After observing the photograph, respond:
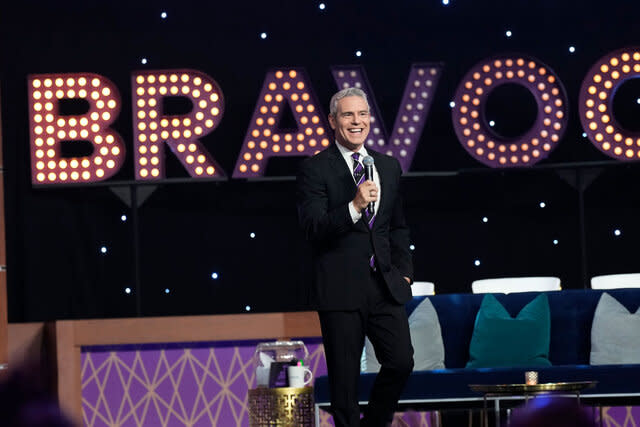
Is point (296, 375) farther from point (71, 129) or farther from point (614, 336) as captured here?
point (71, 129)

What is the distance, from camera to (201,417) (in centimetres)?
572

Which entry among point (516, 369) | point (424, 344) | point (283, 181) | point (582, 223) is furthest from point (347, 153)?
point (283, 181)

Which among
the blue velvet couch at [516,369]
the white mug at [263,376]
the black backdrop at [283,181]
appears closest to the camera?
the white mug at [263,376]

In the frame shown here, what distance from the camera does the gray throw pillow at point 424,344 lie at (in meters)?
5.11

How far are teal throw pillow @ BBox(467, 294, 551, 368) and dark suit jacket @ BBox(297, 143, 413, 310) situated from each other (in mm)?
1902

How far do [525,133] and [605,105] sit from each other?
1.86ft

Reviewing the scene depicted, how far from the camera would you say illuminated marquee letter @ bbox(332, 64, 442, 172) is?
7211 mm

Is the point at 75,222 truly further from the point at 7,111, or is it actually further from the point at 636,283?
the point at 636,283

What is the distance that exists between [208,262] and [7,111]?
1.83 m

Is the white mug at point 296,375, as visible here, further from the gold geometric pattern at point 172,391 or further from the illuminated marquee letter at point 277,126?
the illuminated marquee letter at point 277,126

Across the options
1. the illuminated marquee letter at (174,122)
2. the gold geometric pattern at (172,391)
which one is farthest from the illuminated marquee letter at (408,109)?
the gold geometric pattern at (172,391)

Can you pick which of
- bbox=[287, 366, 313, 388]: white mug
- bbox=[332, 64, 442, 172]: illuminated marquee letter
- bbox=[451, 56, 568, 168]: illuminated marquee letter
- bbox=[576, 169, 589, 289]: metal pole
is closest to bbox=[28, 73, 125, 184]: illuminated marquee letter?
bbox=[332, 64, 442, 172]: illuminated marquee letter

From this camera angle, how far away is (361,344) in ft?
10.4

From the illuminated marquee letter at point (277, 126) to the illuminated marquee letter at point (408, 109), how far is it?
0.28m
